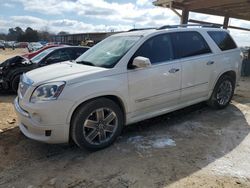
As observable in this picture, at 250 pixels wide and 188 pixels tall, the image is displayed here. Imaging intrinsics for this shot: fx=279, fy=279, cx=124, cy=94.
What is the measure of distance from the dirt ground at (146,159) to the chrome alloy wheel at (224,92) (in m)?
0.76

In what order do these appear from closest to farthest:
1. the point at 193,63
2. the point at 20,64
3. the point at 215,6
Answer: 1. the point at 193,63
2. the point at 20,64
3. the point at 215,6

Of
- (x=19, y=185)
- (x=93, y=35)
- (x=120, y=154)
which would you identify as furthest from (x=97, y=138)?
(x=93, y=35)

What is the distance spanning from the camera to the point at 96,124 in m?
4.09

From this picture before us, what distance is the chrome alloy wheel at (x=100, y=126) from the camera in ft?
13.2

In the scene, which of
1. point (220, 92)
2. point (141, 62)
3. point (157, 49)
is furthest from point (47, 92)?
point (220, 92)

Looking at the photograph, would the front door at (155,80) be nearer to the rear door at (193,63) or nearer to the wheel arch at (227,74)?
the rear door at (193,63)

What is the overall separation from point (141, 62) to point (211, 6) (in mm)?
7944

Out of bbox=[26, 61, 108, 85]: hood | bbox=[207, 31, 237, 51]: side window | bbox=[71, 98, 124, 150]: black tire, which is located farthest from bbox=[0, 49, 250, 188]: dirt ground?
bbox=[207, 31, 237, 51]: side window

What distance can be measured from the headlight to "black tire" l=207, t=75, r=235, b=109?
343cm

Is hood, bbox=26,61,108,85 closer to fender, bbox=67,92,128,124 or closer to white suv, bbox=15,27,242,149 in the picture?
white suv, bbox=15,27,242,149

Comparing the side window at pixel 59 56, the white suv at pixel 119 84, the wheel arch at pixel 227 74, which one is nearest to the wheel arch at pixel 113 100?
the white suv at pixel 119 84

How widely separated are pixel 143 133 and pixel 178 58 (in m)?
1.46

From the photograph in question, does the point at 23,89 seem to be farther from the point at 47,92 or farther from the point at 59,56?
the point at 59,56

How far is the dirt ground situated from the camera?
3.40 m
